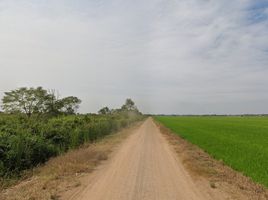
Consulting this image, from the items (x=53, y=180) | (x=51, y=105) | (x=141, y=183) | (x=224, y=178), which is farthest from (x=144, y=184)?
(x=51, y=105)

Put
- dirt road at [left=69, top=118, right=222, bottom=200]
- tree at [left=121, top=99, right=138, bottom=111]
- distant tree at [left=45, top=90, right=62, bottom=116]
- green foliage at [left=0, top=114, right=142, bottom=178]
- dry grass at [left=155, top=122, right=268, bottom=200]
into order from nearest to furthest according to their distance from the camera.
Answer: dirt road at [left=69, top=118, right=222, bottom=200], dry grass at [left=155, top=122, right=268, bottom=200], green foliage at [left=0, top=114, right=142, bottom=178], distant tree at [left=45, top=90, right=62, bottom=116], tree at [left=121, top=99, right=138, bottom=111]

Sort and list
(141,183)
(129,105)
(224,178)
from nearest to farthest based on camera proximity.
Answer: (141,183)
(224,178)
(129,105)

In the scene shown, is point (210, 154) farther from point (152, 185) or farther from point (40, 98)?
point (40, 98)

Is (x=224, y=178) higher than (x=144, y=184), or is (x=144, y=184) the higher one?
(x=144, y=184)

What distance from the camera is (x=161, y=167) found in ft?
51.4

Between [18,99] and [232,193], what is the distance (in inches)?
1803

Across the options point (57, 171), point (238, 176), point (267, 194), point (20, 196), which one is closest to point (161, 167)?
point (238, 176)

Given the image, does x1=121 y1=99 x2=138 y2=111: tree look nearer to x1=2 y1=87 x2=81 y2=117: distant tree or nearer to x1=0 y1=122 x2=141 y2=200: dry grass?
x1=2 y1=87 x2=81 y2=117: distant tree

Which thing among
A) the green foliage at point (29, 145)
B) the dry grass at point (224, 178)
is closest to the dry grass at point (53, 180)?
the green foliage at point (29, 145)

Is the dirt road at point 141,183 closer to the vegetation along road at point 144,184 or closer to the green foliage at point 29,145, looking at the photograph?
the vegetation along road at point 144,184

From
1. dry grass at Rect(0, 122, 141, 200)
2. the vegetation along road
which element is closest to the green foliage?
dry grass at Rect(0, 122, 141, 200)

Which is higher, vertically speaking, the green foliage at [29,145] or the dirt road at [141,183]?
the green foliage at [29,145]

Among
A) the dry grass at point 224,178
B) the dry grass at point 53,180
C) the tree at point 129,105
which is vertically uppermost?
the tree at point 129,105

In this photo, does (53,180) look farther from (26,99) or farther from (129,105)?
(129,105)
